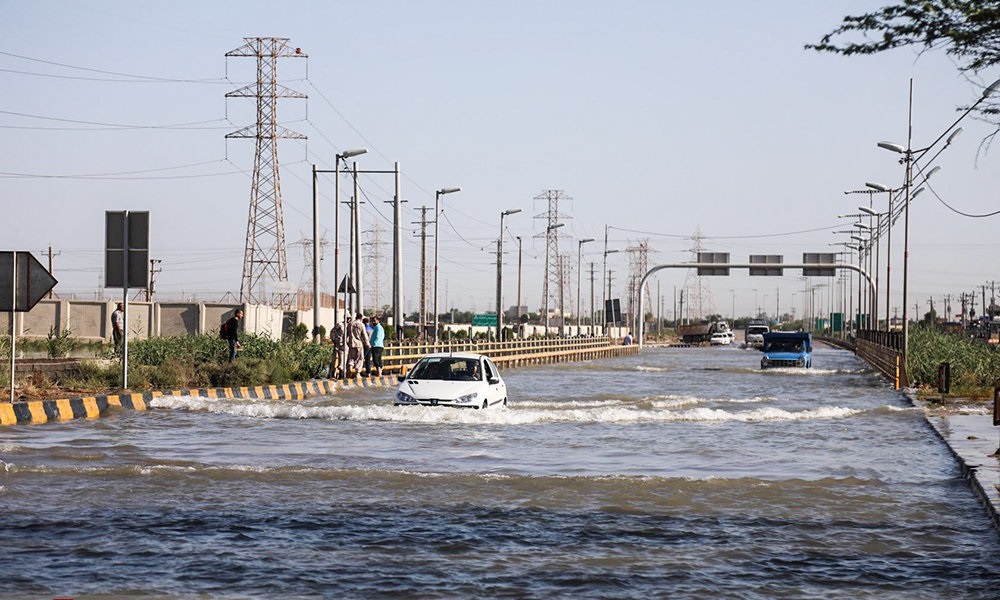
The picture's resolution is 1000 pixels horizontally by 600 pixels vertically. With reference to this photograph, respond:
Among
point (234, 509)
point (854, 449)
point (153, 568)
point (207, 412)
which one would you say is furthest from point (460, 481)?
point (207, 412)

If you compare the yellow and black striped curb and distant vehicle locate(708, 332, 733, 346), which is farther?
distant vehicle locate(708, 332, 733, 346)

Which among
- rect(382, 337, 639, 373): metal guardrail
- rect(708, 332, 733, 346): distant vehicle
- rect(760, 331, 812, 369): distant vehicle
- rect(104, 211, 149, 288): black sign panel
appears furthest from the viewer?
rect(708, 332, 733, 346): distant vehicle

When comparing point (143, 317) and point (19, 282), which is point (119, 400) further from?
point (143, 317)

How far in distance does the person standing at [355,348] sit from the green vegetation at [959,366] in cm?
1494

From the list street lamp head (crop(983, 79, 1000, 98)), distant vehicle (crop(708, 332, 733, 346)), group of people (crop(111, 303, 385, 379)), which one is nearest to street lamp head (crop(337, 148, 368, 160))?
group of people (crop(111, 303, 385, 379))

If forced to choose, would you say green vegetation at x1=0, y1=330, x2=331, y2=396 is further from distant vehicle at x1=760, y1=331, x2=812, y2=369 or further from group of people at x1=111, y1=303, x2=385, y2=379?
distant vehicle at x1=760, y1=331, x2=812, y2=369

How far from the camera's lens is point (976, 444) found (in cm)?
1930

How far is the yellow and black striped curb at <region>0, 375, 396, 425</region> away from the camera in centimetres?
2220

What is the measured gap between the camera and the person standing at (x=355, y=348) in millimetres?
36531

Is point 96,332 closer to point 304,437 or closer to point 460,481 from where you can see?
point 304,437

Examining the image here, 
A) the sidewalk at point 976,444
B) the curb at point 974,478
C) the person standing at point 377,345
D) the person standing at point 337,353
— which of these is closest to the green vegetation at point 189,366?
the person standing at point 337,353

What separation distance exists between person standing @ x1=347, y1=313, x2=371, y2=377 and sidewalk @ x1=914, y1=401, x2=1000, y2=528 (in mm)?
14640

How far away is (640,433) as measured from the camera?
2295 centimetres

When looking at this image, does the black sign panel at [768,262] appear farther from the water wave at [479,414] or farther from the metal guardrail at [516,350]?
the water wave at [479,414]
